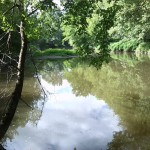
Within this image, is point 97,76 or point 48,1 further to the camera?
point 97,76

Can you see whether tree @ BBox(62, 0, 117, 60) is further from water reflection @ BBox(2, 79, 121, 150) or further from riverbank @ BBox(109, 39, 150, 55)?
riverbank @ BBox(109, 39, 150, 55)

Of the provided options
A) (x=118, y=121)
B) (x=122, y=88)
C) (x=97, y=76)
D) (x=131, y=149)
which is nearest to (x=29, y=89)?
(x=122, y=88)

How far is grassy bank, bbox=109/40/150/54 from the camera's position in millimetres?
48909

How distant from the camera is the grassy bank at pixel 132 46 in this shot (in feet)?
160

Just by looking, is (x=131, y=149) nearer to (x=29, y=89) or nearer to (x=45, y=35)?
(x=45, y=35)

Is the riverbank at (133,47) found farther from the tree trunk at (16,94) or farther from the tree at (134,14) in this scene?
the tree trunk at (16,94)

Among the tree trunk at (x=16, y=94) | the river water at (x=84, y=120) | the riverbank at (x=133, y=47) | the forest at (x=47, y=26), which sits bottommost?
the riverbank at (x=133, y=47)

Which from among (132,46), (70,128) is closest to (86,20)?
(70,128)

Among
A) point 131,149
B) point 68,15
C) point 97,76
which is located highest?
point 68,15

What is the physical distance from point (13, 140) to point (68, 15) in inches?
163

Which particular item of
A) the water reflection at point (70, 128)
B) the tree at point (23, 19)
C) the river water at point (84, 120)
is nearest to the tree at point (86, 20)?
the tree at point (23, 19)

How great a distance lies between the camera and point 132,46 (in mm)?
54375

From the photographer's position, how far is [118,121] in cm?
1113

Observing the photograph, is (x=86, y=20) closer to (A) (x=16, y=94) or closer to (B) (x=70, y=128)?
(A) (x=16, y=94)
